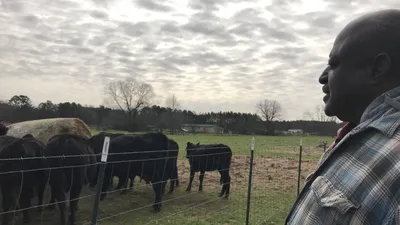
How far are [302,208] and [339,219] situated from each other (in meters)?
0.19

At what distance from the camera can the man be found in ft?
2.83

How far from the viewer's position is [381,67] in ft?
3.48

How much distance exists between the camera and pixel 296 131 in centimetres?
6288

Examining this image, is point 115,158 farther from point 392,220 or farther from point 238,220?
point 392,220

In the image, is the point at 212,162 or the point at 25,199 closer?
the point at 25,199

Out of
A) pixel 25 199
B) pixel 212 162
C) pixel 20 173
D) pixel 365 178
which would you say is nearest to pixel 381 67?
pixel 365 178

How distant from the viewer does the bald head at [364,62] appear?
1.06m

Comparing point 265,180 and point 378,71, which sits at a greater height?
point 378,71

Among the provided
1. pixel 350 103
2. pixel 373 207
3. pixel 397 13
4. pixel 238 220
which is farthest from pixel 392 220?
pixel 238 220

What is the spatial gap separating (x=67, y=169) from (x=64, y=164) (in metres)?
0.13

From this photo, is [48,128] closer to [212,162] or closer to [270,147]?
[212,162]

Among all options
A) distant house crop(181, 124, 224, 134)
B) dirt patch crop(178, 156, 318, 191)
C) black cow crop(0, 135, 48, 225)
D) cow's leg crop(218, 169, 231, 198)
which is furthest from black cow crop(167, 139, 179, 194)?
distant house crop(181, 124, 224, 134)

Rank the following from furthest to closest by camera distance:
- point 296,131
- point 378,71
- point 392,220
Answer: point 296,131 → point 378,71 → point 392,220

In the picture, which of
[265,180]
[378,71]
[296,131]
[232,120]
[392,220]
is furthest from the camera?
[232,120]
